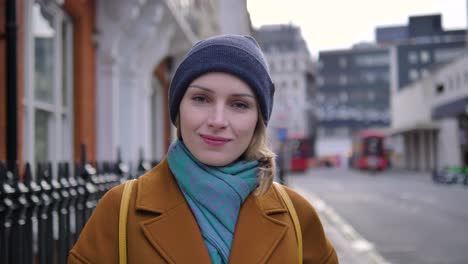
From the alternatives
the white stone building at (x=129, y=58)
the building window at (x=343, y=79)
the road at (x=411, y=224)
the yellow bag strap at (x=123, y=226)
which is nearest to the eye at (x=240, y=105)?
the yellow bag strap at (x=123, y=226)

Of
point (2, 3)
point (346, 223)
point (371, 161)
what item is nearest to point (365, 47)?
point (371, 161)

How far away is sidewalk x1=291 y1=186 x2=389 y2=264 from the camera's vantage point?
753 cm

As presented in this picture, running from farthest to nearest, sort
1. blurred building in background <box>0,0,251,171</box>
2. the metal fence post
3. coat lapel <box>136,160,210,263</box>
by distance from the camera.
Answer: blurred building in background <box>0,0,251,171</box>, the metal fence post, coat lapel <box>136,160,210,263</box>

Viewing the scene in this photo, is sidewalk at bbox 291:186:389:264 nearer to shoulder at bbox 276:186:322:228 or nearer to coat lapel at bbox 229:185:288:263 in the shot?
shoulder at bbox 276:186:322:228

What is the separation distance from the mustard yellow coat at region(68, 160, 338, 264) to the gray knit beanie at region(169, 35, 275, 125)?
31 centimetres

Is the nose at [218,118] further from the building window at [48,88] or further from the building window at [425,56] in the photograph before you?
the building window at [425,56]

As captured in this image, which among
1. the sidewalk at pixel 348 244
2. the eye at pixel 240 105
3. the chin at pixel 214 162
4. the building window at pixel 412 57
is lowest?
the sidewalk at pixel 348 244

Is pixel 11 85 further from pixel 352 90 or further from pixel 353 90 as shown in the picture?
pixel 353 90

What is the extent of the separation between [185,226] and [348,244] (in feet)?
24.7

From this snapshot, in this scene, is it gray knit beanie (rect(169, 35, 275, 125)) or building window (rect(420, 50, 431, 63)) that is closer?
gray knit beanie (rect(169, 35, 275, 125))

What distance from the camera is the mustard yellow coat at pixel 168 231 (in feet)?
5.75

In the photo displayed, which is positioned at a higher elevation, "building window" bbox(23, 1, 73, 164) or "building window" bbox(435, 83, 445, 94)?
"building window" bbox(435, 83, 445, 94)

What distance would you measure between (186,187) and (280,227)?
338mm

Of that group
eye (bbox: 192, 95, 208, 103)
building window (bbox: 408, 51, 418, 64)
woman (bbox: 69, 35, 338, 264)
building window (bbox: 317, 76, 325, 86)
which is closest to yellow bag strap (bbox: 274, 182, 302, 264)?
woman (bbox: 69, 35, 338, 264)
